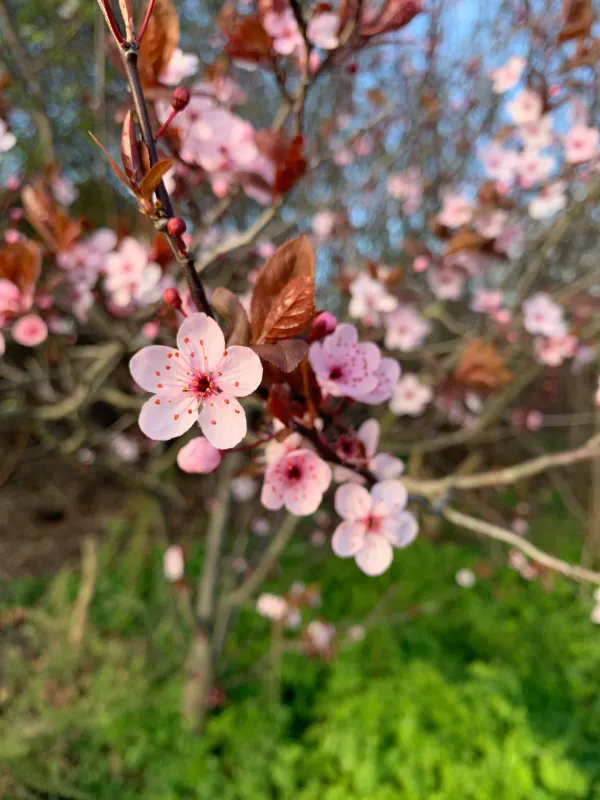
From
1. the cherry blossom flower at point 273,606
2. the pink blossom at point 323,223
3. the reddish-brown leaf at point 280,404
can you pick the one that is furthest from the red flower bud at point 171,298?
the pink blossom at point 323,223

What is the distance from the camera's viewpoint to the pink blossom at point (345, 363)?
0.70m

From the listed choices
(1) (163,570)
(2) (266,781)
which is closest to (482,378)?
(2) (266,781)

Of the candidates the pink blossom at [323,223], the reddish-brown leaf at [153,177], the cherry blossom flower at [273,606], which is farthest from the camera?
the pink blossom at [323,223]

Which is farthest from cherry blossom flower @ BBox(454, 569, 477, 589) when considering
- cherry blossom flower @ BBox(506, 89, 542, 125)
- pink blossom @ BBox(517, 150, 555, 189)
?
cherry blossom flower @ BBox(506, 89, 542, 125)

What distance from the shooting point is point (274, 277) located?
1.95ft

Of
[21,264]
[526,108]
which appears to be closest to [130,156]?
[21,264]

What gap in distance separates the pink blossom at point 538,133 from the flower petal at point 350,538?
5.05 ft

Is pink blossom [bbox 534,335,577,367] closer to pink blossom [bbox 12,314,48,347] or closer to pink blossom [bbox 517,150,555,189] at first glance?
pink blossom [bbox 517,150,555,189]

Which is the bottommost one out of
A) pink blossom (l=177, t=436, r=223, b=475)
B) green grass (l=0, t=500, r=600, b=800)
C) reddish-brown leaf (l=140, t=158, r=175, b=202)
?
green grass (l=0, t=500, r=600, b=800)

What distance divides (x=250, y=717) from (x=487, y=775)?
99 centimetres

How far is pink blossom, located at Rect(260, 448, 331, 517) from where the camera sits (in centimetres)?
72

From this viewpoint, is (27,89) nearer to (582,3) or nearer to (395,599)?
(582,3)

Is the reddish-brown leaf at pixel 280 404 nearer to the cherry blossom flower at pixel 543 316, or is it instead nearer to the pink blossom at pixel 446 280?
the pink blossom at pixel 446 280

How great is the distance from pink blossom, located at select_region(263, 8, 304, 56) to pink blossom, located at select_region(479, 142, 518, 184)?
1.05 m
